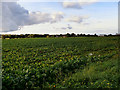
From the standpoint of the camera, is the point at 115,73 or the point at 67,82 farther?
the point at 115,73

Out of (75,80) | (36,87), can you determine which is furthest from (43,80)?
(75,80)

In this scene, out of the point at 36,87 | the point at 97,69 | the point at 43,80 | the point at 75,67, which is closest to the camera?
the point at 36,87

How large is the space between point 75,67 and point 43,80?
2.79 metres

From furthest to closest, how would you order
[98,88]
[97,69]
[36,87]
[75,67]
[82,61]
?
[82,61] < [75,67] < [97,69] < [36,87] < [98,88]

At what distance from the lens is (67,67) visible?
9.92 metres

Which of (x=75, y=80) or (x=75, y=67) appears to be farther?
(x=75, y=67)

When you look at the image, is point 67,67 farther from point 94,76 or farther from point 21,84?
point 21,84

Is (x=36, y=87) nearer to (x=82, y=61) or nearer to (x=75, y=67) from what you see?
(x=75, y=67)

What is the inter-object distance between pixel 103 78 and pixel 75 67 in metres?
2.70

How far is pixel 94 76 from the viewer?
8.06 meters

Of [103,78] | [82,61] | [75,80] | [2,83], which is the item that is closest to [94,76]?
[103,78]

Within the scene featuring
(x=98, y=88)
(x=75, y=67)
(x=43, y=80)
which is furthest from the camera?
(x=75, y=67)

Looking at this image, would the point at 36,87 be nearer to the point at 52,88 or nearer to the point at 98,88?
the point at 52,88

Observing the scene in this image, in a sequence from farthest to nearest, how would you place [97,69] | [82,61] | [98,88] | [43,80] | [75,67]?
1. [82,61]
2. [75,67]
3. [97,69]
4. [43,80]
5. [98,88]
